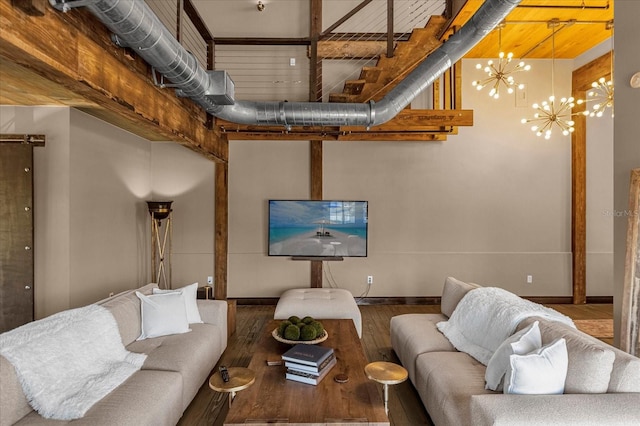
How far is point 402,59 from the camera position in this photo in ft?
12.0

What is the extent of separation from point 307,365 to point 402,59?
10.0 feet

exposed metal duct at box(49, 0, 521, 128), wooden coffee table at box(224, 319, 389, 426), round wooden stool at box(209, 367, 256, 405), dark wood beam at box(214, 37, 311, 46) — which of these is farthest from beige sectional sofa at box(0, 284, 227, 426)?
dark wood beam at box(214, 37, 311, 46)

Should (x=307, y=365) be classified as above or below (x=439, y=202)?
below

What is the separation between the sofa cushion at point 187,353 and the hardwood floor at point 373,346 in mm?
150

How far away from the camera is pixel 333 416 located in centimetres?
179

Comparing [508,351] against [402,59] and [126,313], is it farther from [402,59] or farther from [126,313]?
[402,59]

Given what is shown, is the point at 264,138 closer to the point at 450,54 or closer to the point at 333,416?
the point at 450,54

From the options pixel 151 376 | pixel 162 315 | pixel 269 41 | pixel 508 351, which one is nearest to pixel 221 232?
pixel 162 315

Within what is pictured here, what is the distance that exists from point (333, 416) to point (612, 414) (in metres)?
1.24

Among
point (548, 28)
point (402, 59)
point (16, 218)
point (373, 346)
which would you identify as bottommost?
point (373, 346)

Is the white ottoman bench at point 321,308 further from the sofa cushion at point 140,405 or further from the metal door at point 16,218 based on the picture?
the metal door at point 16,218

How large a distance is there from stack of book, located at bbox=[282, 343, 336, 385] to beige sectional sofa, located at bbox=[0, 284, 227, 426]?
76cm

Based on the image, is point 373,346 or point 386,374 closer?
point 386,374

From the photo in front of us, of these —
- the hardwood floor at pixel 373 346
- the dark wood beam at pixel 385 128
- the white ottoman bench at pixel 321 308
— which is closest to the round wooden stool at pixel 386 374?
the hardwood floor at pixel 373 346
